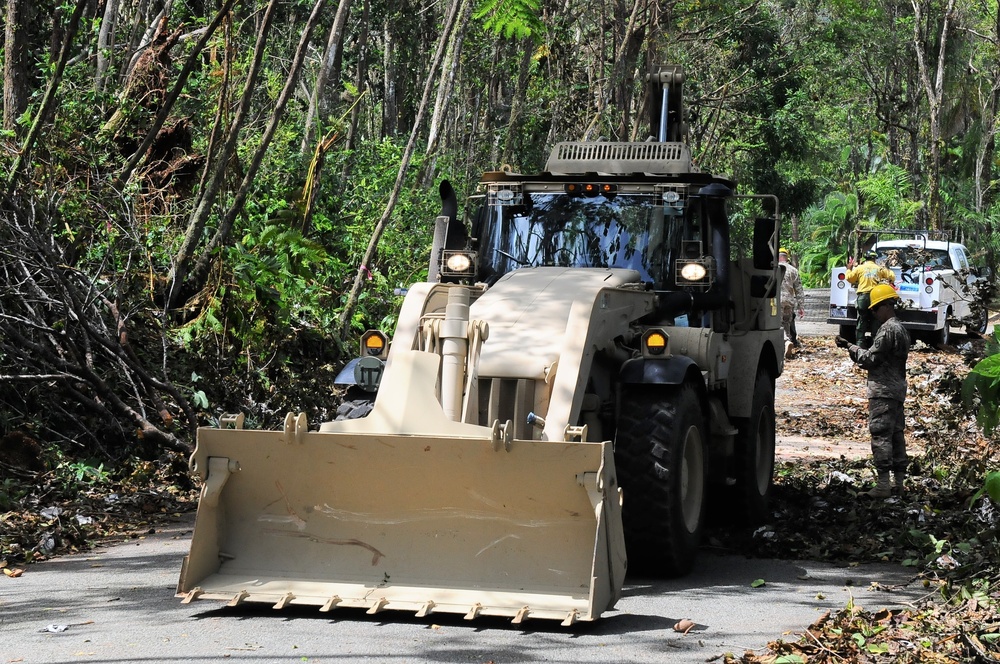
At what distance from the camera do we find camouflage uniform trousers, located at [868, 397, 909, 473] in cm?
1130

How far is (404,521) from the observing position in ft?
Result: 23.0

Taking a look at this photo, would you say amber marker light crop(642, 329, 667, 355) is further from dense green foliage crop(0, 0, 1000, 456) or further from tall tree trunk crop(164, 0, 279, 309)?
tall tree trunk crop(164, 0, 279, 309)

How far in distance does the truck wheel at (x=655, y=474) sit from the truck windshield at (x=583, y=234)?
1536mm

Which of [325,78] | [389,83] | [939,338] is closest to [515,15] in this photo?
[325,78]

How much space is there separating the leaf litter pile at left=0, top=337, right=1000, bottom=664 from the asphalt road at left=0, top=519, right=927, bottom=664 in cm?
36

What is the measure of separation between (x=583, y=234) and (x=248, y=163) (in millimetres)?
8427

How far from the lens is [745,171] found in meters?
33.6

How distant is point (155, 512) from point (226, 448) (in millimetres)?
3390

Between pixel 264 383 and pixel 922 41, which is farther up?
pixel 922 41

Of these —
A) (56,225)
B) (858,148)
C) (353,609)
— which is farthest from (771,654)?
(858,148)

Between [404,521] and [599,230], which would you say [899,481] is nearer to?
[599,230]

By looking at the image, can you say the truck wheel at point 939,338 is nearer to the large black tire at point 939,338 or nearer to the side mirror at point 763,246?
the large black tire at point 939,338

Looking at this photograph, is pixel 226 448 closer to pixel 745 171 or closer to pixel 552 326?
pixel 552 326

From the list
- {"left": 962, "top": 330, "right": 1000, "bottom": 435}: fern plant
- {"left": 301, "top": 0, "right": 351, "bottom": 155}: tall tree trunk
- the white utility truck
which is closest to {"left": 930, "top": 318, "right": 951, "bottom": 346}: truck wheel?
the white utility truck
